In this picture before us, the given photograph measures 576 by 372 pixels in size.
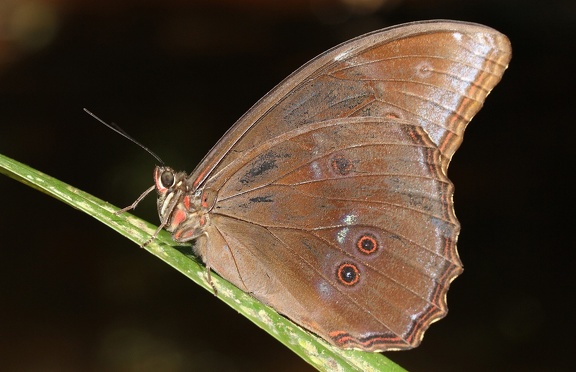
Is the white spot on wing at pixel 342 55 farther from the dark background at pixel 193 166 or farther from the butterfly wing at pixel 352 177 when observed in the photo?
the dark background at pixel 193 166

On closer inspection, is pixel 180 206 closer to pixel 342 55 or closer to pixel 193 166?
pixel 342 55

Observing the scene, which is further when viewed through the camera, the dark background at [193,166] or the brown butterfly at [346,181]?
the dark background at [193,166]

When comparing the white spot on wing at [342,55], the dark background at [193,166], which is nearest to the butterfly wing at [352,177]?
the white spot on wing at [342,55]

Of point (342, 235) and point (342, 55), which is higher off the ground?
point (342, 55)

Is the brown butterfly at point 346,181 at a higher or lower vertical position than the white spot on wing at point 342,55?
lower

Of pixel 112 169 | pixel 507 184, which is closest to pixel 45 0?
pixel 112 169

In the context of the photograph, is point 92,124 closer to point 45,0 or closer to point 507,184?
point 45,0

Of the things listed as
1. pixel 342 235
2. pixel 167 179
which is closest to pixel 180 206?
pixel 167 179
